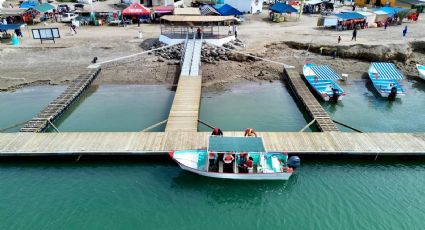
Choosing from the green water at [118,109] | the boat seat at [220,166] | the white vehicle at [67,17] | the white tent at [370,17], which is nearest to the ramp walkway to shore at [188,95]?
the green water at [118,109]

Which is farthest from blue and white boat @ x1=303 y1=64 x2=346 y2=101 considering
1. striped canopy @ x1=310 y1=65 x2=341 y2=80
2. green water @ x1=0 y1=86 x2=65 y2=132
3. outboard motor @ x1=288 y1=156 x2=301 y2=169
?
green water @ x1=0 y1=86 x2=65 y2=132

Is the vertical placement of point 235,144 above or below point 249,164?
above

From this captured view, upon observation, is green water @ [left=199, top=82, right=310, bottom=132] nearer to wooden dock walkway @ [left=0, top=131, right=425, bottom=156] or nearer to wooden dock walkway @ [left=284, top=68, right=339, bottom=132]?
wooden dock walkway @ [left=284, top=68, right=339, bottom=132]

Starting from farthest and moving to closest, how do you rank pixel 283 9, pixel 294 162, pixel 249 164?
pixel 283 9
pixel 294 162
pixel 249 164

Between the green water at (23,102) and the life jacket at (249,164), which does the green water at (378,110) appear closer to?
the life jacket at (249,164)

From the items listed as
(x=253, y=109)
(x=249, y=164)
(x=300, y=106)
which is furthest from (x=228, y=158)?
(x=300, y=106)

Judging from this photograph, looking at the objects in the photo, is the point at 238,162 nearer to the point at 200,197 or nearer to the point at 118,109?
the point at 200,197

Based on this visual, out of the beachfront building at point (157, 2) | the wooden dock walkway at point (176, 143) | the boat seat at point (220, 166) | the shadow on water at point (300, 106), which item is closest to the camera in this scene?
the boat seat at point (220, 166)
